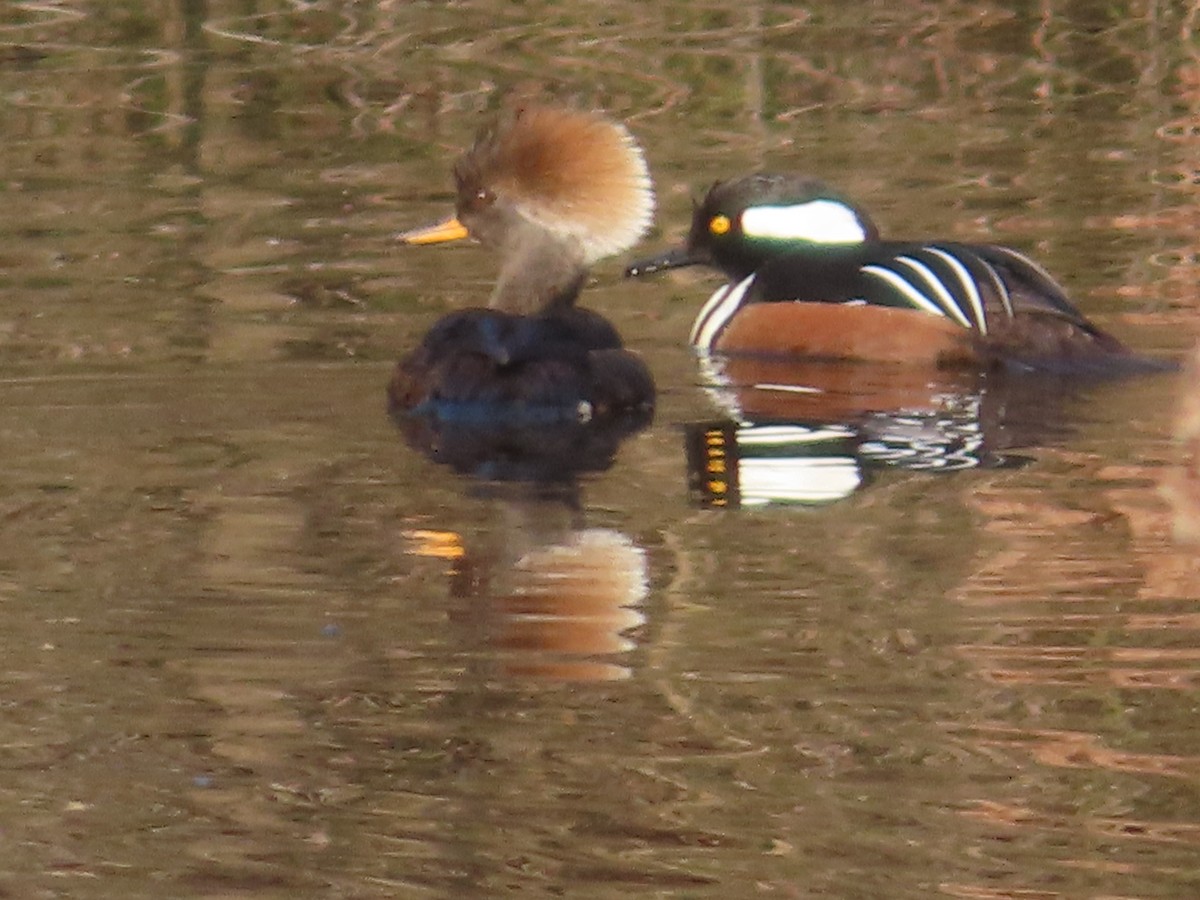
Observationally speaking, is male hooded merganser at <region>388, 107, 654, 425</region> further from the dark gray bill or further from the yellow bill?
the dark gray bill

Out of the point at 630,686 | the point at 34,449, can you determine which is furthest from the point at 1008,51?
the point at 630,686

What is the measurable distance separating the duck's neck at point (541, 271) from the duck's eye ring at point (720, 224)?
1692 mm

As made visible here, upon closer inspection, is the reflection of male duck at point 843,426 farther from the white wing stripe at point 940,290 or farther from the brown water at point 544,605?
the white wing stripe at point 940,290

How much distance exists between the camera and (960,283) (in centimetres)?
948

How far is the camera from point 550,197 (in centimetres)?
886

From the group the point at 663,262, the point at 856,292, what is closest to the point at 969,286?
the point at 856,292

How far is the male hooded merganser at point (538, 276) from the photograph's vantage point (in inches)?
321

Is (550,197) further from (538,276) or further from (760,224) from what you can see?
(760,224)

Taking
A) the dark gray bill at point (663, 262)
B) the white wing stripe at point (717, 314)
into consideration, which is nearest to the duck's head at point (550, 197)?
the white wing stripe at point (717, 314)

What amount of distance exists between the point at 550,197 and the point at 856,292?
5.19ft

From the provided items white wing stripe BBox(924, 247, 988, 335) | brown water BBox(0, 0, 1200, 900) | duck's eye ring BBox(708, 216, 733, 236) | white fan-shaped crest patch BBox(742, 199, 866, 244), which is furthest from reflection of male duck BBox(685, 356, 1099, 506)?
duck's eye ring BBox(708, 216, 733, 236)

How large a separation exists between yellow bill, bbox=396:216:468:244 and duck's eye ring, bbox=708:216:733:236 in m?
1.49

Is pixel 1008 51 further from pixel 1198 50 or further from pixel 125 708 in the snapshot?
pixel 125 708

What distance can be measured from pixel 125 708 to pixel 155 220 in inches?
283
